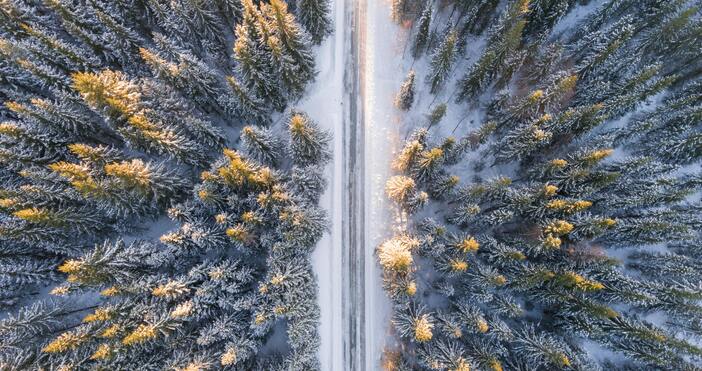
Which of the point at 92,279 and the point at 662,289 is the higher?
the point at 92,279

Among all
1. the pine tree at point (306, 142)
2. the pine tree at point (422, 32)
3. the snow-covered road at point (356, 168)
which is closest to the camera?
the pine tree at point (306, 142)

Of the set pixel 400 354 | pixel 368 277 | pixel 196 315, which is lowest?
pixel 400 354

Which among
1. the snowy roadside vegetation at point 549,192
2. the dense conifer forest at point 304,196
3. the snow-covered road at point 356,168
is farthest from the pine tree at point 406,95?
the snow-covered road at point 356,168

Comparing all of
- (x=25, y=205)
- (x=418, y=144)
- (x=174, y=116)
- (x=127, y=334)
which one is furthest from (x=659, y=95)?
(x=25, y=205)

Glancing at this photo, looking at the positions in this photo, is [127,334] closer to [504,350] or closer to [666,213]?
[504,350]

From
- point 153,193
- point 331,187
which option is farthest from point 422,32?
point 153,193

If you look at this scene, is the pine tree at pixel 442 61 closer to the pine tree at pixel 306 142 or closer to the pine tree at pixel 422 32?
the pine tree at pixel 422 32
